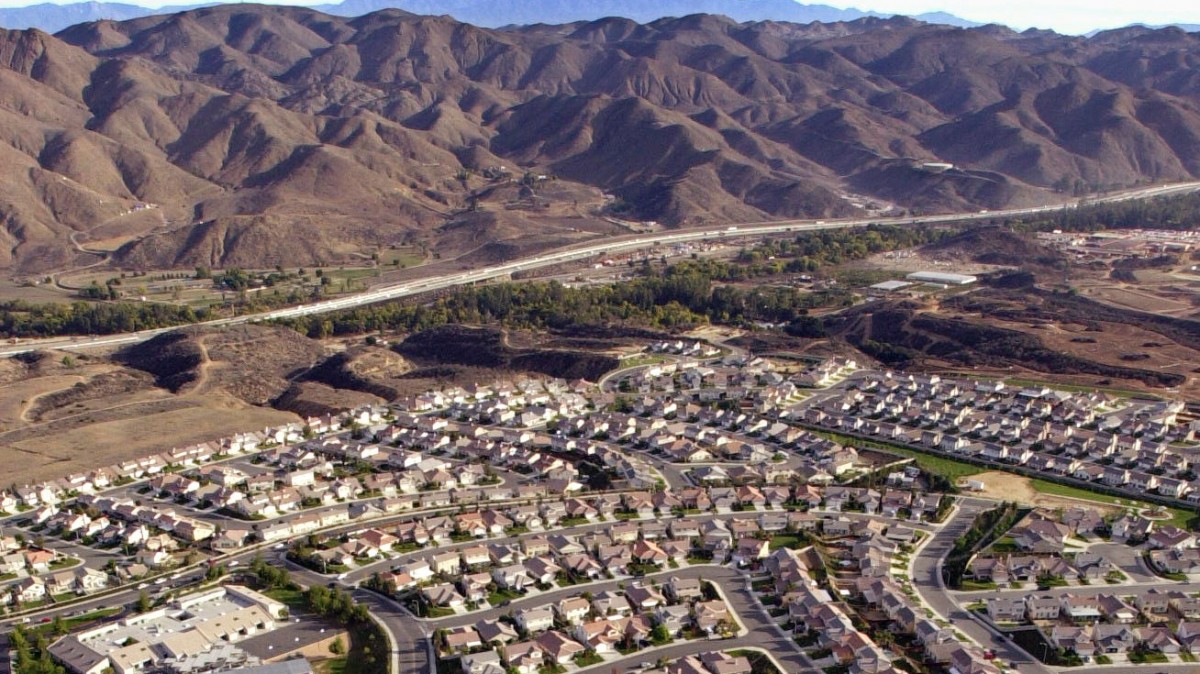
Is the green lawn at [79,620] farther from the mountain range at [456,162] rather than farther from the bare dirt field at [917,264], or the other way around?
the mountain range at [456,162]

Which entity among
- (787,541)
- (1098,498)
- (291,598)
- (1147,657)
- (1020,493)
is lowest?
(1098,498)

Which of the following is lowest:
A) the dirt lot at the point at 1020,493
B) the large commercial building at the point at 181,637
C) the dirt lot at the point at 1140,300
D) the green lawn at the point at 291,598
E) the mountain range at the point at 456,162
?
the dirt lot at the point at 1140,300

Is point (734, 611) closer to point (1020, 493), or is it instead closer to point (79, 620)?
point (1020, 493)

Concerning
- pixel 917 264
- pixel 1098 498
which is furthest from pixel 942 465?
pixel 917 264

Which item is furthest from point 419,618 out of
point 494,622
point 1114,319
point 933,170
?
point 933,170

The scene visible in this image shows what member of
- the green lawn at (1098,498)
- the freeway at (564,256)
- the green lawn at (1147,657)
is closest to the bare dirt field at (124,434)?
the freeway at (564,256)
